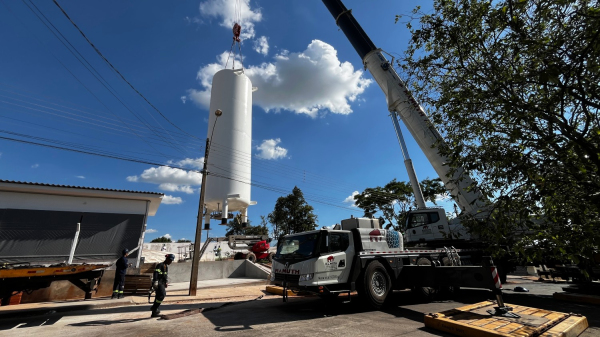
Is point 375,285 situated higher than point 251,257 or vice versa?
point 251,257

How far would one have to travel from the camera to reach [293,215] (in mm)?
45500

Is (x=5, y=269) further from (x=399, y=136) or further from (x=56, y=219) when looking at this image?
(x=399, y=136)

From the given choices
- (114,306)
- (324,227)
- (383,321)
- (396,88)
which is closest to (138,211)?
(114,306)

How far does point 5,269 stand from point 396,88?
52.7 feet

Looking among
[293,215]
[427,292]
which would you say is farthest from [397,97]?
[293,215]

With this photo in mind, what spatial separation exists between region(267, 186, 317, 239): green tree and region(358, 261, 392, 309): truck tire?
3633 centimetres

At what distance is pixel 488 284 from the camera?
6504mm

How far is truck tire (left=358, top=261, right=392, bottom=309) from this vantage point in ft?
24.7

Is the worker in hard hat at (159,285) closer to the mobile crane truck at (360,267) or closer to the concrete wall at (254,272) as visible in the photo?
the mobile crane truck at (360,267)

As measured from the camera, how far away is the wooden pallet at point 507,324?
466cm

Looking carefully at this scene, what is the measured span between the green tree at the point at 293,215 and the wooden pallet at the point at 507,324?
38716mm

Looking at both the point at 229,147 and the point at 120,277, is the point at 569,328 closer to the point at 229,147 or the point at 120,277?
the point at 120,277

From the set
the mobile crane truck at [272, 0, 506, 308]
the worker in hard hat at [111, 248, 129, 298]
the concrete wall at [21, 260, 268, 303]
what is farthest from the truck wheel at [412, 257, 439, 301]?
the concrete wall at [21, 260, 268, 303]

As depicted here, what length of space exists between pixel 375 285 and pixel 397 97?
33.8 feet
